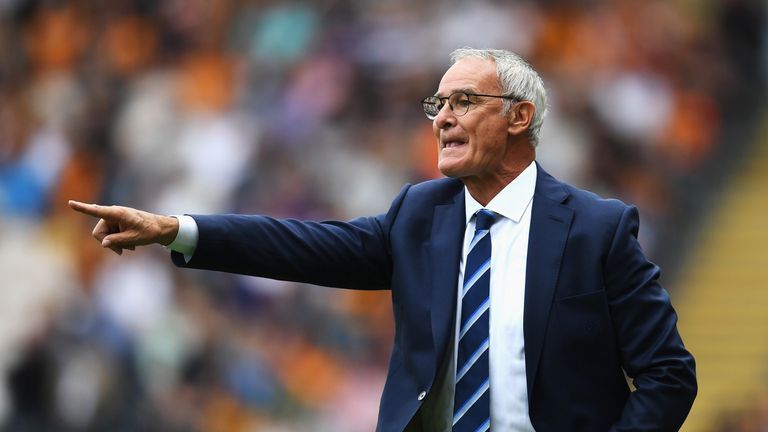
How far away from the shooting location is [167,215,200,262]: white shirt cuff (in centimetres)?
403

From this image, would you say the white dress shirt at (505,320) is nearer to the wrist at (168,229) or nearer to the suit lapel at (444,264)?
the suit lapel at (444,264)

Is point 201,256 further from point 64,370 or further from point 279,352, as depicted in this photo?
point 64,370

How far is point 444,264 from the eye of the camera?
419cm

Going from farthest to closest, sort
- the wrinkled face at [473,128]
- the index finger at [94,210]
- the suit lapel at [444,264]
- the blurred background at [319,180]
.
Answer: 1. the blurred background at [319,180]
2. the wrinkled face at [473,128]
3. the suit lapel at [444,264]
4. the index finger at [94,210]

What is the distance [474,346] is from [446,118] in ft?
2.03

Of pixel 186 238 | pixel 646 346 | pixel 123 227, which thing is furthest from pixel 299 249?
pixel 646 346

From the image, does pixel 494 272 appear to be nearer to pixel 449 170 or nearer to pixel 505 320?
pixel 505 320

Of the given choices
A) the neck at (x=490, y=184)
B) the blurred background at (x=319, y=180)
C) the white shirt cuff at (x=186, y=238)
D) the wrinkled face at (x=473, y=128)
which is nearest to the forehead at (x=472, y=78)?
the wrinkled face at (x=473, y=128)

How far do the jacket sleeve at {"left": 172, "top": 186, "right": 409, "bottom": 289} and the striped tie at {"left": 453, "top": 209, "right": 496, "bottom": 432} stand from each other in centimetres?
30

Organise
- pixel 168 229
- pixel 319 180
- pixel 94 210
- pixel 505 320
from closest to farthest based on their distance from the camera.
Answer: pixel 94 210, pixel 168 229, pixel 505 320, pixel 319 180

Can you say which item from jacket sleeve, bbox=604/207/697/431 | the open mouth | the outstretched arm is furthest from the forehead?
the outstretched arm

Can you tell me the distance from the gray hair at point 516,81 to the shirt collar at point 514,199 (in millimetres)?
117

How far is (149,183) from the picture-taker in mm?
10953

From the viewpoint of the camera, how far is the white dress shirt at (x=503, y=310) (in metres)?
4.05
